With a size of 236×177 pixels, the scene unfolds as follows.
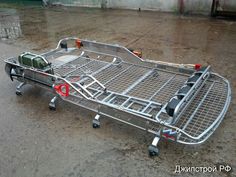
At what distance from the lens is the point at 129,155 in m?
2.74

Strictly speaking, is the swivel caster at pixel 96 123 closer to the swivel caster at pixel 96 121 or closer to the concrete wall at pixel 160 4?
the swivel caster at pixel 96 121

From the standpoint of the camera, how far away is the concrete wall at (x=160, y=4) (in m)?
9.19

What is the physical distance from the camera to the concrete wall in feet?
30.1

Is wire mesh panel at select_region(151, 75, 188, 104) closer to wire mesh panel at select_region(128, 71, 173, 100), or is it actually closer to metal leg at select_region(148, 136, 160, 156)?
wire mesh panel at select_region(128, 71, 173, 100)

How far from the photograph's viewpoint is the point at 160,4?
32.8ft

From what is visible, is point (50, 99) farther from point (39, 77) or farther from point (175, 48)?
point (175, 48)

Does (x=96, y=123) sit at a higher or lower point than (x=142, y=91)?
lower

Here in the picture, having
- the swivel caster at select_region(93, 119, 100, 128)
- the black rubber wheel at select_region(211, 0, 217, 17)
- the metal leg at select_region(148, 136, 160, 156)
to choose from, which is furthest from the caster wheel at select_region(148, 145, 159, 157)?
the black rubber wheel at select_region(211, 0, 217, 17)

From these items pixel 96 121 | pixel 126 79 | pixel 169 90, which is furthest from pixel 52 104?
pixel 169 90

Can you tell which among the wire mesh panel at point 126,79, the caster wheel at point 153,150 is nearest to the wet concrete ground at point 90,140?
the caster wheel at point 153,150

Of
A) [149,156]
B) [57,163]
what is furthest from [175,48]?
[57,163]

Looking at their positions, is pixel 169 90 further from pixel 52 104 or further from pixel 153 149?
pixel 52 104

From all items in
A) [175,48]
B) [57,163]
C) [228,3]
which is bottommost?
[57,163]

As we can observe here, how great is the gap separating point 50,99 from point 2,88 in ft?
3.43
